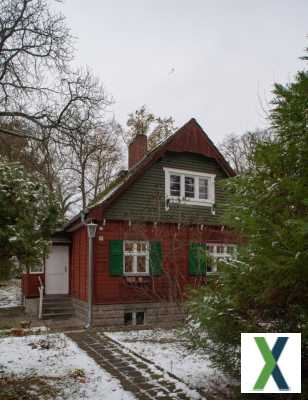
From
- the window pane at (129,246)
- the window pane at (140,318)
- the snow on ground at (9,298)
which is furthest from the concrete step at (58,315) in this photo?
the snow on ground at (9,298)

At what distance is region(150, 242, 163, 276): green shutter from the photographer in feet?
44.3

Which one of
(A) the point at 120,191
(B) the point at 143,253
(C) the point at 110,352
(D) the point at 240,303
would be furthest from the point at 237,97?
(D) the point at 240,303

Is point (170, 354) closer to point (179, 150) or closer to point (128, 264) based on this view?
point (128, 264)

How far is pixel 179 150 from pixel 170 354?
8.40 metres

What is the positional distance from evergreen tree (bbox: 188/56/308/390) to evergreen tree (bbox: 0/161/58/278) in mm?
2358

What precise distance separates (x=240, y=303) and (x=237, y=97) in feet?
40.2

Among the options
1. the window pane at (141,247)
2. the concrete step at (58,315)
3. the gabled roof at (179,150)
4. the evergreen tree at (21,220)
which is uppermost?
the gabled roof at (179,150)

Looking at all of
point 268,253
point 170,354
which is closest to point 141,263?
point 170,354

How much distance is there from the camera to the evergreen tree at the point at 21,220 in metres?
5.38

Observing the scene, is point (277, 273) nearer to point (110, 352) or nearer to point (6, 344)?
point (110, 352)

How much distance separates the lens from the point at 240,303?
15.8 feet

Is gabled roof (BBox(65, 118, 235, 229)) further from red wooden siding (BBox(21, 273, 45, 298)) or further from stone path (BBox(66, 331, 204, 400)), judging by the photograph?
stone path (BBox(66, 331, 204, 400))

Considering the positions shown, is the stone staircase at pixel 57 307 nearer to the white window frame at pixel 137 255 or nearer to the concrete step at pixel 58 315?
the concrete step at pixel 58 315

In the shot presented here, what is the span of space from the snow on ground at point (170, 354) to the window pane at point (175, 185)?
216 inches
